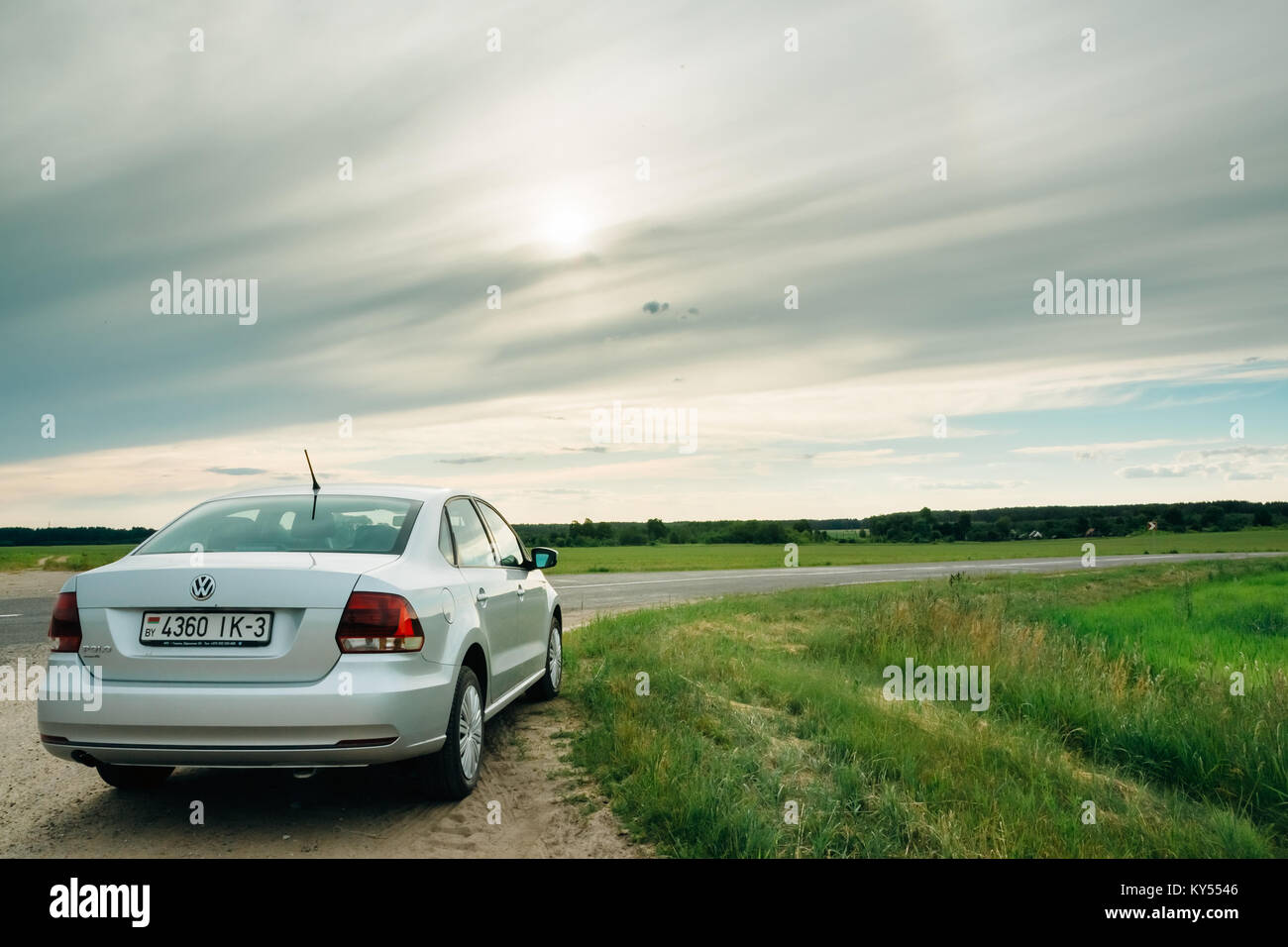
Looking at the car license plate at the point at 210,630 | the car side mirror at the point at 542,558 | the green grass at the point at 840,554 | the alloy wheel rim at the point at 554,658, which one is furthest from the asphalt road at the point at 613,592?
the car license plate at the point at 210,630

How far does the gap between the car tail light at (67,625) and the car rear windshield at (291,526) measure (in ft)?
1.68

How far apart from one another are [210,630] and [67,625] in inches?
32.0

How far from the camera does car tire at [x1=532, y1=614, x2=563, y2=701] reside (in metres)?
8.20

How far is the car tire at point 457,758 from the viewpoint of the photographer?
508 centimetres

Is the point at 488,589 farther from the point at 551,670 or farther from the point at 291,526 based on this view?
the point at 551,670

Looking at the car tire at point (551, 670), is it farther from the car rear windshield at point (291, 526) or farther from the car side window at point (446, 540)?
the car rear windshield at point (291, 526)

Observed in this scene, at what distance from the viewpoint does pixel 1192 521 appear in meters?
95.1

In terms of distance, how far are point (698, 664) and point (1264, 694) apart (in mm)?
4987

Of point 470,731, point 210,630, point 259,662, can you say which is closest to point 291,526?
point 210,630

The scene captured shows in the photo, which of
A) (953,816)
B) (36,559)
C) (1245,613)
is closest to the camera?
(953,816)

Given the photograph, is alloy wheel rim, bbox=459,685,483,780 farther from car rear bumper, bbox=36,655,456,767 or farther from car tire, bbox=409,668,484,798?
car rear bumper, bbox=36,655,456,767

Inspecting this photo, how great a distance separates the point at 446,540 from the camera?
5836mm

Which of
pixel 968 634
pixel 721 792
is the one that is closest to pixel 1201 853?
pixel 721 792
